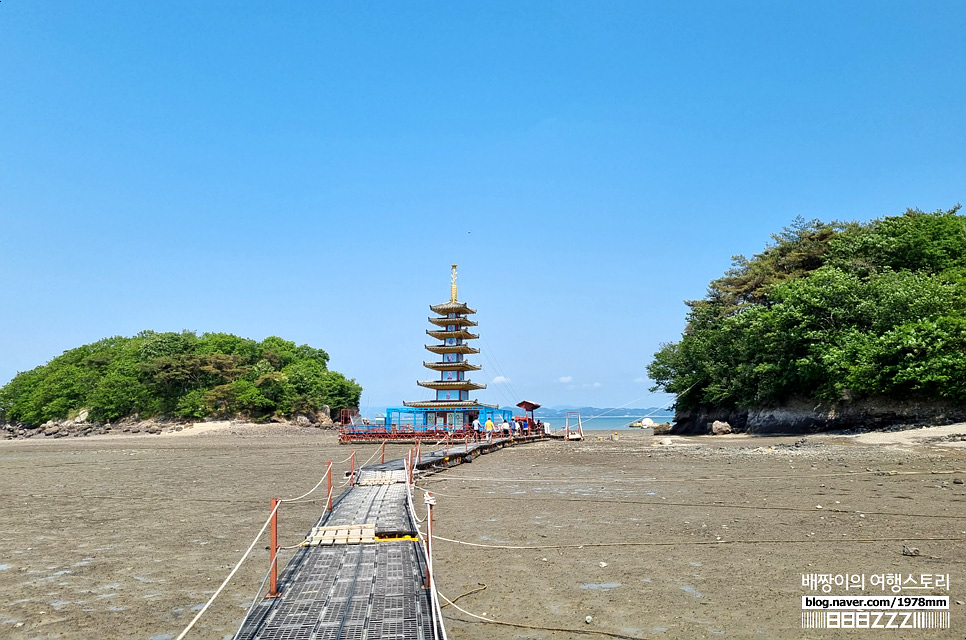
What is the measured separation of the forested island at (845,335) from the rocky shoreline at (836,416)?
7cm

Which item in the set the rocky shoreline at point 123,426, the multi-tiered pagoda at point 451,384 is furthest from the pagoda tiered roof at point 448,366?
the rocky shoreline at point 123,426

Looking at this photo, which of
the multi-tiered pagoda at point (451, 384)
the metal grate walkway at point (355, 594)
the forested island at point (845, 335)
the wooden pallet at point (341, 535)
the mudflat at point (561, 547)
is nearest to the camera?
the metal grate walkway at point (355, 594)

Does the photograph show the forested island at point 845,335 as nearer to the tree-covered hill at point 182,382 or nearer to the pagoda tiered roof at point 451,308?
the pagoda tiered roof at point 451,308

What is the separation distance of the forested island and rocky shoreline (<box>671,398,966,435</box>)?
0.07 metres

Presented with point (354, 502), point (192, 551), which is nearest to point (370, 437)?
point (354, 502)

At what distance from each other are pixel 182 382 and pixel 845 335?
65668mm

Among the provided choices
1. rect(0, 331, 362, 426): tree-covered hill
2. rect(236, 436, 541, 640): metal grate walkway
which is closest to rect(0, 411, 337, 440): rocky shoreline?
rect(0, 331, 362, 426): tree-covered hill

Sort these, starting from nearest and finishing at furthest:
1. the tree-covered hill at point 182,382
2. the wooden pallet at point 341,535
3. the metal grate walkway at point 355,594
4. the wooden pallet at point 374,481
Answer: the metal grate walkway at point 355,594
the wooden pallet at point 341,535
the wooden pallet at point 374,481
the tree-covered hill at point 182,382

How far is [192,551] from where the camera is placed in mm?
9328

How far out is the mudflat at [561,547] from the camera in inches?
249

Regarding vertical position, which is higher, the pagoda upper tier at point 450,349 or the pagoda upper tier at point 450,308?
the pagoda upper tier at point 450,308

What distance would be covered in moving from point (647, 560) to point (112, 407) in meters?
75.8

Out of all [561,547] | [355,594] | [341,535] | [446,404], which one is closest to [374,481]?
[341,535]

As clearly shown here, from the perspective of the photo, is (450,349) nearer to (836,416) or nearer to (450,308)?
(450,308)
